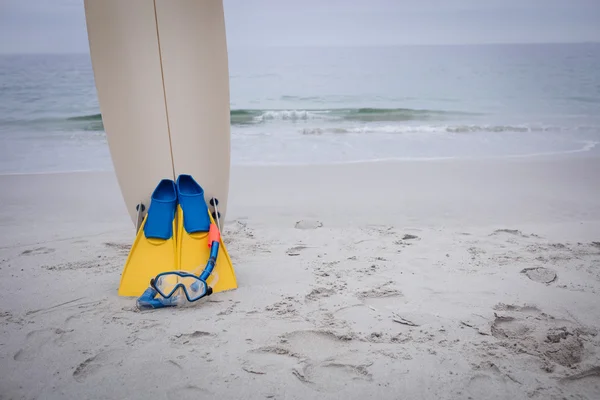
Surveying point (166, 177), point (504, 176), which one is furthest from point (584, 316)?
point (504, 176)

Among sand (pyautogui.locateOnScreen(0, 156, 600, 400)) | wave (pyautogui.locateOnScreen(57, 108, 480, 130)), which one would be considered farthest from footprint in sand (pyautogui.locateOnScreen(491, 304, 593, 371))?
wave (pyautogui.locateOnScreen(57, 108, 480, 130))

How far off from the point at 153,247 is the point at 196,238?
23 cm

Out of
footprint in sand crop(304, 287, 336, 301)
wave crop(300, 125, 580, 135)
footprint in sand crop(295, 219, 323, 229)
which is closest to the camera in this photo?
footprint in sand crop(304, 287, 336, 301)

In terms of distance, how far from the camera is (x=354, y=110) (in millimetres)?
12508

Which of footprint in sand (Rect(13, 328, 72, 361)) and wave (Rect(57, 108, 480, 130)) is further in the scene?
wave (Rect(57, 108, 480, 130))

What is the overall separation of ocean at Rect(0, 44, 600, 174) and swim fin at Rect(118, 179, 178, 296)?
3744 mm

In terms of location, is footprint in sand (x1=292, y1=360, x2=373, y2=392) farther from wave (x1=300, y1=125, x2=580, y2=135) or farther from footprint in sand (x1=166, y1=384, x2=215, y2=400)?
wave (x1=300, y1=125, x2=580, y2=135)

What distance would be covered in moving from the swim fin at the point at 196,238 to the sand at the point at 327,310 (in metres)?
0.11

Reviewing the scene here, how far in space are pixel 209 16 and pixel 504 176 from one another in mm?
4020

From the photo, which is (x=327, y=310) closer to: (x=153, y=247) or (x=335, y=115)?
(x=153, y=247)

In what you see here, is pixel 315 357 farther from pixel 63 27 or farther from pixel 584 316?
pixel 63 27

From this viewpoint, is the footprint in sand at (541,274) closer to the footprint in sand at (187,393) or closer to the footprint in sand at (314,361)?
the footprint in sand at (314,361)

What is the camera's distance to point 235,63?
22391 mm

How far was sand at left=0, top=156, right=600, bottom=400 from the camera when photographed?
1.89 meters
